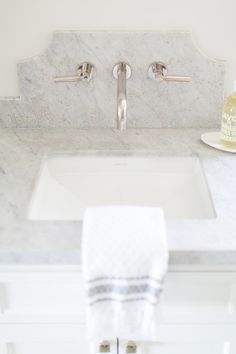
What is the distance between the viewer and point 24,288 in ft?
2.90

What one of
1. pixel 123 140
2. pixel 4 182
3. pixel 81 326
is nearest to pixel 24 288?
pixel 81 326

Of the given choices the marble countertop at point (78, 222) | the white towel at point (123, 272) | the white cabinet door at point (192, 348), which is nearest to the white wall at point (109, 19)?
the marble countertop at point (78, 222)

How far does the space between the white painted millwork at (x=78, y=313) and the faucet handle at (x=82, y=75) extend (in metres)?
0.51

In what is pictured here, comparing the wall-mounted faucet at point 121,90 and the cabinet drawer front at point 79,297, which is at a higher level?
the wall-mounted faucet at point 121,90

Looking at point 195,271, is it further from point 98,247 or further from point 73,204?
point 73,204

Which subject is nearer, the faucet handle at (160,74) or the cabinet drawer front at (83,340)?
the cabinet drawer front at (83,340)

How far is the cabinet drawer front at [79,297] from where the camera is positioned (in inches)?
34.2

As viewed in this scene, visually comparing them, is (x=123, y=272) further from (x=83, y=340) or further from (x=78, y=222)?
(x=83, y=340)

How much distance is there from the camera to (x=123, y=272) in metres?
0.77

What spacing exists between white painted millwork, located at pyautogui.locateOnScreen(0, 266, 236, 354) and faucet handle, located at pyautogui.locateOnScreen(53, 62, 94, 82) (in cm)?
51

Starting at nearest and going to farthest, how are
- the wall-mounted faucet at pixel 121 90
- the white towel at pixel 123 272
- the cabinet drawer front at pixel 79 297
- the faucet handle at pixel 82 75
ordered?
the white towel at pixel 123 272, the cabinet drawer front at pixel 79 297, the wall-mounted faucet at pixel 121 90, the faucet handle at pixel 82 75

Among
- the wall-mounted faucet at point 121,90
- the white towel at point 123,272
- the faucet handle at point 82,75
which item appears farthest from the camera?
the faucet handle at point 82,75

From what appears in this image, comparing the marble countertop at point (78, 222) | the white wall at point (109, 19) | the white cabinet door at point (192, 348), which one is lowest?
the white cabinet door at point (192, 348)

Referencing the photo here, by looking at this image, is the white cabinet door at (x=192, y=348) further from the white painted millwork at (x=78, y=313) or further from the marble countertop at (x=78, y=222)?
the marble countertop at (x=78, y=222)
